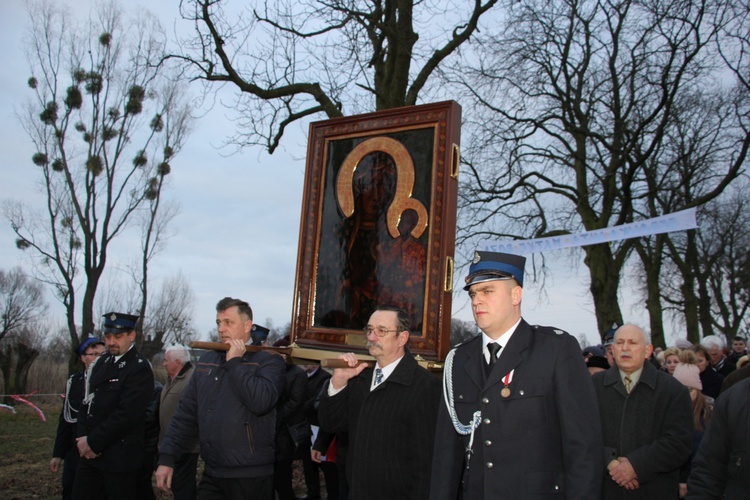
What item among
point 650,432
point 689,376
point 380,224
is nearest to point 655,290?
point 689,376

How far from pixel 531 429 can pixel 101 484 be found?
4233 millimetres

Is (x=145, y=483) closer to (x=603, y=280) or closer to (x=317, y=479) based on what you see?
(x=317, y=479)

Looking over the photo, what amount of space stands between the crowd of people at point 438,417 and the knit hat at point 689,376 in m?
0.02

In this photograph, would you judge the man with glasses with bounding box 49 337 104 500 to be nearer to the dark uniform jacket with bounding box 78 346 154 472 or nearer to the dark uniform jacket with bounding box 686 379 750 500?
the dark uniform jacket with bounding box 78 346 154 472

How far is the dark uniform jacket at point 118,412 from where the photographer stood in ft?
18.2

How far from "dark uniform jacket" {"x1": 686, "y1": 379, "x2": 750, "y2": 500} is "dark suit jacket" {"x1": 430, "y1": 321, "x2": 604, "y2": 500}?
880 millimetres

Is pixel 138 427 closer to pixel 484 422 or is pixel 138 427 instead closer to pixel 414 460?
pixel 414 460

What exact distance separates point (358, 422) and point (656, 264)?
1838cm

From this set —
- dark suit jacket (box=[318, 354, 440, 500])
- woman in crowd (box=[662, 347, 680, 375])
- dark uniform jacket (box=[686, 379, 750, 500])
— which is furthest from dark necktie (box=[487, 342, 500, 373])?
woman in crowd (box=[662, 347, 680, 375])

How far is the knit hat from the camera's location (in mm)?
5398

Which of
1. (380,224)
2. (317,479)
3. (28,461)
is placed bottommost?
(28,461)

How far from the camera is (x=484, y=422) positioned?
3.07 m

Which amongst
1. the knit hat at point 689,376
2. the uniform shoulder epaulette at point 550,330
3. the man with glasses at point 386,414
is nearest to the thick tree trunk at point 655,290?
the knit hat at point 689,376

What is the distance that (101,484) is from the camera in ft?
18.7
